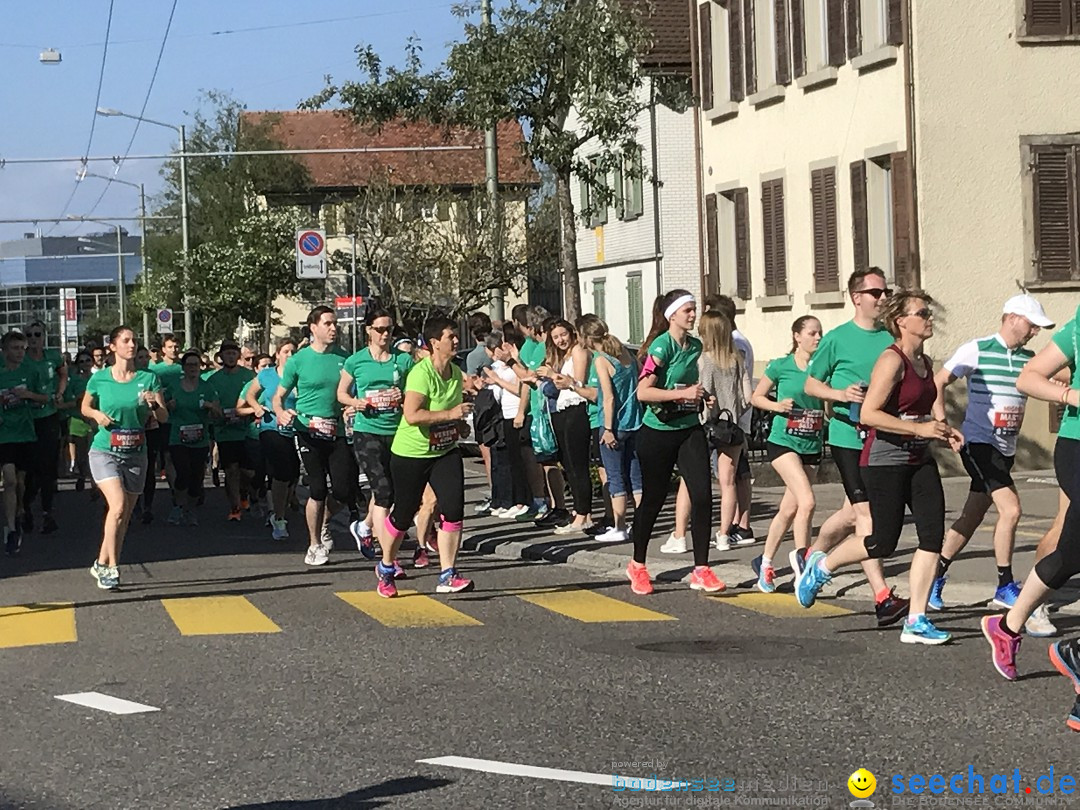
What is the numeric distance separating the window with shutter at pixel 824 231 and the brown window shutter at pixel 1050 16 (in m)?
3.48

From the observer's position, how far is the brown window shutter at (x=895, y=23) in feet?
78.7

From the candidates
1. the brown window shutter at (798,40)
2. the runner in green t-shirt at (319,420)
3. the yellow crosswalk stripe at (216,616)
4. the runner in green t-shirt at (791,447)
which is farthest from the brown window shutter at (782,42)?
the yellow crosswalk stripe at (216,616)

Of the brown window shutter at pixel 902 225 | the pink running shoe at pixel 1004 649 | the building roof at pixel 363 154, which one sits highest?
Result: the building roof at pixel 363 154

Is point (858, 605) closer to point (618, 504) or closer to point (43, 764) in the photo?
point (618, 504)

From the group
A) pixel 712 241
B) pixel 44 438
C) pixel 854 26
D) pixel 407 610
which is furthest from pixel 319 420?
pixel 712 241

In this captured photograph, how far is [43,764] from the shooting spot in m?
7.93

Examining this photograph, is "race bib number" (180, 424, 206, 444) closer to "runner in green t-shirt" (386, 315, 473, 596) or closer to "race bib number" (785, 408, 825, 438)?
"runner in green t-shirt" (386, 315, 473, 596)

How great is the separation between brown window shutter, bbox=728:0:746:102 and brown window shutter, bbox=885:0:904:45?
5.43 meters

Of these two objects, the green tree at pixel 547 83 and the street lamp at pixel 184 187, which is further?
the street lamp at pixel 184 187

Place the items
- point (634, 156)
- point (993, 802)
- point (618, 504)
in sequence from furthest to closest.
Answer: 1. point (634, 156)
2. point (618, 504)
3. point (993, 802)

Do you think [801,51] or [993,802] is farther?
[801,51]

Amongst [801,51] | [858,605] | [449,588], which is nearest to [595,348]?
[449,588]

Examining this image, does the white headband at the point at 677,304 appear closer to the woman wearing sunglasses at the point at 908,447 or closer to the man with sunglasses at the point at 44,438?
the woman wearing sunglasses at the point at 908,447

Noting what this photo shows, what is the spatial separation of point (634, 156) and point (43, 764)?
24804 millimetres
